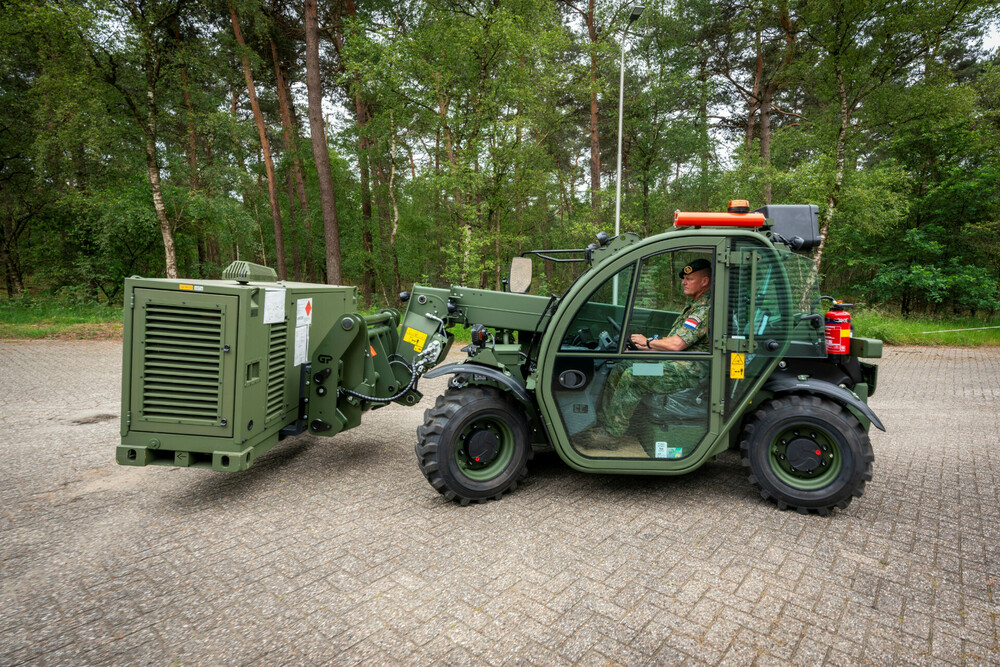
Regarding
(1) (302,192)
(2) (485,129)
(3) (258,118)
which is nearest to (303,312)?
(2) (485,129)

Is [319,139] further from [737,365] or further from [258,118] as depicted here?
[737,365]

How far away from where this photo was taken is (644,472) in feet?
11.5

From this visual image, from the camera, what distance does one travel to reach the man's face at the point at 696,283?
347 cm

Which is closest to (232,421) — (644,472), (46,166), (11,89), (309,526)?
(309,526)

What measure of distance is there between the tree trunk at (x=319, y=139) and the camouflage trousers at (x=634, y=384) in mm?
11958

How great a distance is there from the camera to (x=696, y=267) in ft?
11.4

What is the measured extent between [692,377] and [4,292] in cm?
2634

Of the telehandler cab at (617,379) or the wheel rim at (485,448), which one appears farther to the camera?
the wheel rim at (485,448)

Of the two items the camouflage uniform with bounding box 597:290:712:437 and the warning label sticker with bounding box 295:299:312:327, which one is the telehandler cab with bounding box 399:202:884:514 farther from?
the warning label sticker with bounding box 295:299:312:327

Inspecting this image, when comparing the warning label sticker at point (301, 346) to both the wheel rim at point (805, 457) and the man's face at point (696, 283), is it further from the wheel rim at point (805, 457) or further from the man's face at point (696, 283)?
the wheel rim at point (805, 457)

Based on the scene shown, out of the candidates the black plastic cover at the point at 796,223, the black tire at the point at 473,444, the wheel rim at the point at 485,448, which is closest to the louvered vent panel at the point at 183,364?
the black tire at the point at 473,444

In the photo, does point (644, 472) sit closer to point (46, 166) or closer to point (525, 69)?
point (525, 69)

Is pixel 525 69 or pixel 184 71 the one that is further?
pixel 184 71

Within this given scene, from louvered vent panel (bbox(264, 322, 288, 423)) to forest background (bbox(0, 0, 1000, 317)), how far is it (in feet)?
17.0
